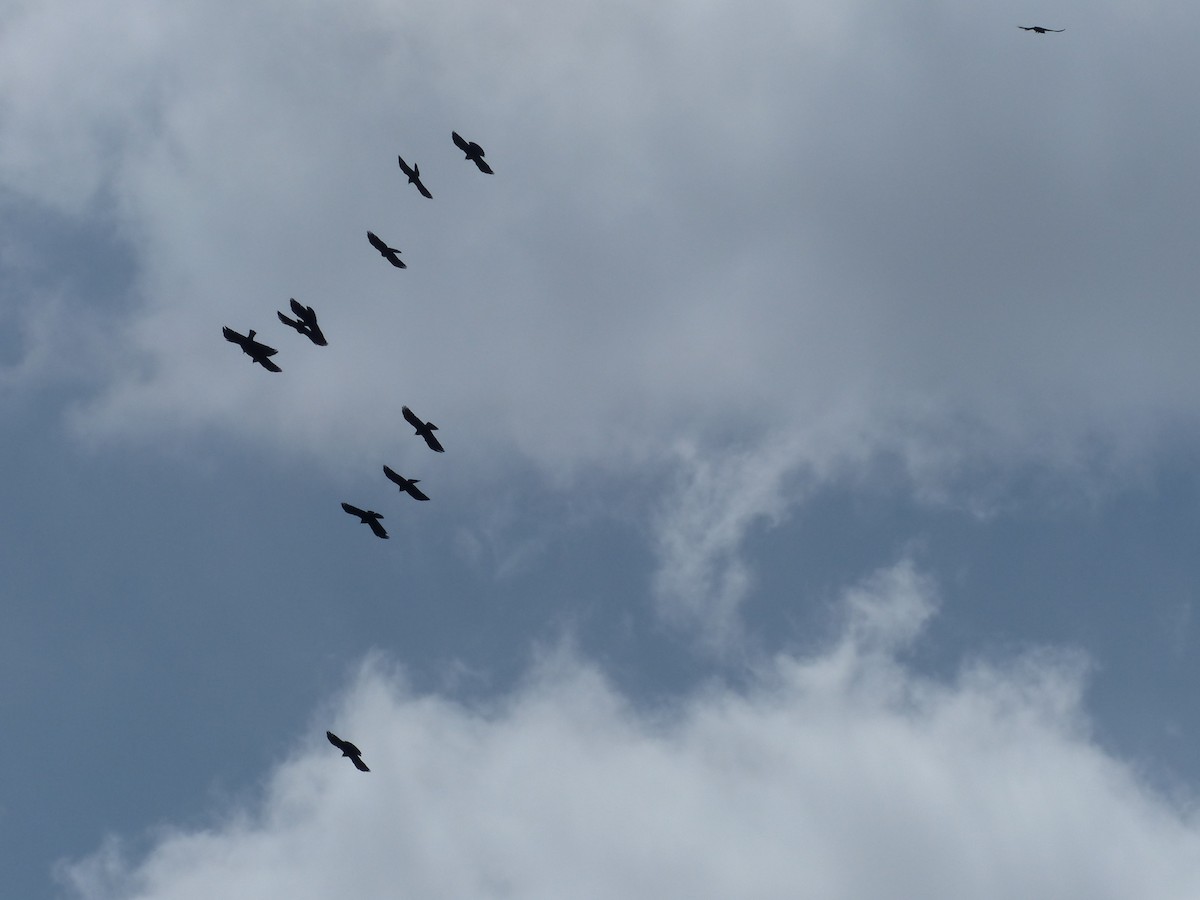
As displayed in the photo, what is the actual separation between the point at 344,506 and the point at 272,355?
66.0 feet

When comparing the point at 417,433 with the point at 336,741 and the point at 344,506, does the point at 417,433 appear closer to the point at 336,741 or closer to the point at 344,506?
the point at 344,506

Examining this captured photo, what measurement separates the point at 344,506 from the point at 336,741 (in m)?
28.4

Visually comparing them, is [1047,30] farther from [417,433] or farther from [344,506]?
[344,506]

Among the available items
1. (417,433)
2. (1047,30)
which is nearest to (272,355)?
(417,433)

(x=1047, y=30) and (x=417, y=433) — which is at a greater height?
(x=1047, y=30)

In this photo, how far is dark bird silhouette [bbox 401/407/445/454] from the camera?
195 meters

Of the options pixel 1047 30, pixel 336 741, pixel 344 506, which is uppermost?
pixel 1047 30

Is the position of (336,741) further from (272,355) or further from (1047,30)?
(1047,30)

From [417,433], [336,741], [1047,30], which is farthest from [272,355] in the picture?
[1047,30]

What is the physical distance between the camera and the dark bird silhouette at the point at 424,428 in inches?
7662

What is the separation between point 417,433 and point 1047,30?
89516 mm

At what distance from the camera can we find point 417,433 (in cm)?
19462

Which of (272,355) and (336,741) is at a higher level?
(272,355)

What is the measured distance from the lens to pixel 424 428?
19488cm
